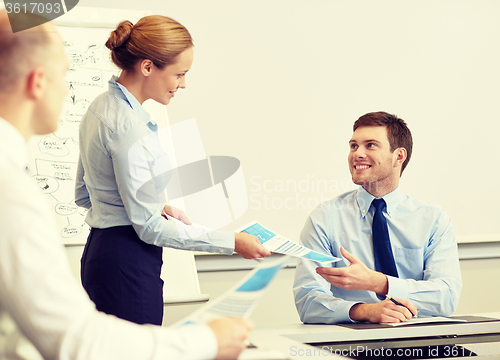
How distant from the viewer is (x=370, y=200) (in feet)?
6.17

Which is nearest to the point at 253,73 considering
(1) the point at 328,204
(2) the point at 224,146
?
(2) the point at 224,146

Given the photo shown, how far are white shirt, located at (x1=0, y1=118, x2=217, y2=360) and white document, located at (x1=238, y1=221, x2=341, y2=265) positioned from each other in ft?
2.27

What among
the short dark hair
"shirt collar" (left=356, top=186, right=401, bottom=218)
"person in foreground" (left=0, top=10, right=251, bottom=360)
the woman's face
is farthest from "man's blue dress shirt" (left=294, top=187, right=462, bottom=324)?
"person in foreground" (left=0, top=10, right=251, bottom=360)

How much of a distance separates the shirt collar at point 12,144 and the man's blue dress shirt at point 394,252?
1.15m

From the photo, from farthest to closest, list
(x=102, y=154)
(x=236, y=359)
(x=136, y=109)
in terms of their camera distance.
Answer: (x=136, y=109)
(x=102, y=154)
(x=236, y=359)

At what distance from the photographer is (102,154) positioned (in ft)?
4.39

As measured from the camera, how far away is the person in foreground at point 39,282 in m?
0.57

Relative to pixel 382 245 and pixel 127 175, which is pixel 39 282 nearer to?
pixel 127 175

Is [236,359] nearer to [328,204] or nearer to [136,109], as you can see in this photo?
[136,109]

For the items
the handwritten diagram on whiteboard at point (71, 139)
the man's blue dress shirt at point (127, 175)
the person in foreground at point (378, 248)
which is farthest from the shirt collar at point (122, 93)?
the handwritten diagram on whiteboard at point (71, 139)

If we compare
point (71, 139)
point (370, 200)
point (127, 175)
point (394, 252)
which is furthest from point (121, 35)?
point (394, 252)

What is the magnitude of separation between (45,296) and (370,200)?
1509 millimetres

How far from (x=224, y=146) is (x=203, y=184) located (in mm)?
247

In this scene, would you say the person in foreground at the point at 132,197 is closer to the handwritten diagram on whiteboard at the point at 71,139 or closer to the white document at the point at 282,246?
the white document at the point at 282,246
